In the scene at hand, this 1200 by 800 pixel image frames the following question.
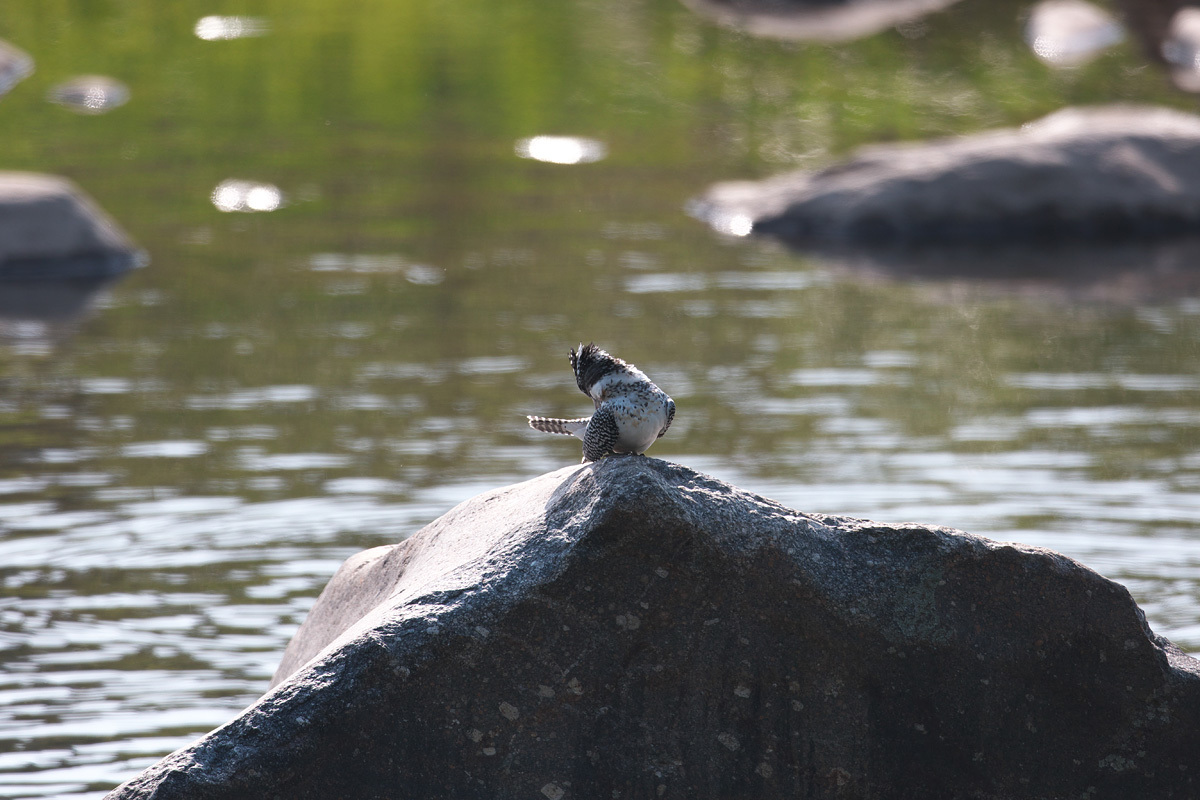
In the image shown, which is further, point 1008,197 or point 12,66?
point 12,66

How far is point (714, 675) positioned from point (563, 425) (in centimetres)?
108

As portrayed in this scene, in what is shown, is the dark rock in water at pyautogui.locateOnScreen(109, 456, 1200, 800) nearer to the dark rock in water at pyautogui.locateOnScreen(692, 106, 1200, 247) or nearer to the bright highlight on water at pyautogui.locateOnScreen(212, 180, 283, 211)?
the dark rock in water at pyautogui.locateOnScreen(692, 106, 1200, 247)

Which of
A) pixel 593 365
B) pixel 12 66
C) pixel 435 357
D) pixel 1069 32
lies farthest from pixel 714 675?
pixel 1069 32

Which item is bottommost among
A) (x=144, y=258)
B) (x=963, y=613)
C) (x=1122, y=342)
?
(x=963, y=613)

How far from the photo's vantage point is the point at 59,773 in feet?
19.4

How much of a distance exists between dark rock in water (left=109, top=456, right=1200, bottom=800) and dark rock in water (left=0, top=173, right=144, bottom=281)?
12.4 m

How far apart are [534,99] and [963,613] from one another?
2145 cm

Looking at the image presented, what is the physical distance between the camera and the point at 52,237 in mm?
16469

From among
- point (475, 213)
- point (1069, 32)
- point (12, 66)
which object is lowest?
point (475, 213)

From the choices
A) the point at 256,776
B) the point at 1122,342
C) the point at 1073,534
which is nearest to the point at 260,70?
the point at 1122,342

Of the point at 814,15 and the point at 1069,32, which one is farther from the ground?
the point at 814,15

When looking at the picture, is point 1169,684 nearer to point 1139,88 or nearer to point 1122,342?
point 1122,342

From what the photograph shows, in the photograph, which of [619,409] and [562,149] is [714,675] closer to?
[619,409]

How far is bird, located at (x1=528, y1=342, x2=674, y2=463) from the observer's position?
4922mm
